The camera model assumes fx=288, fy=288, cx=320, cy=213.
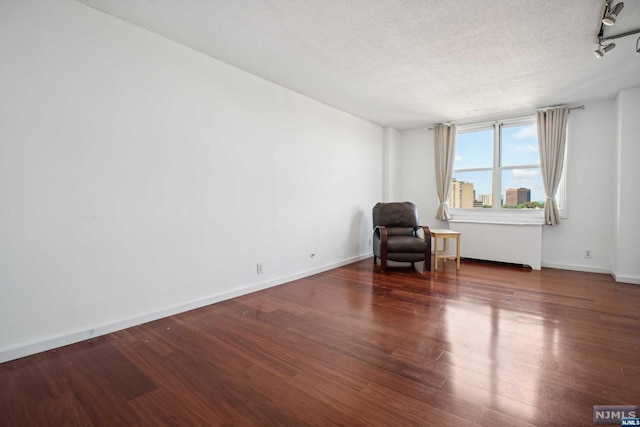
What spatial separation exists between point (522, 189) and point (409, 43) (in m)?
3.78

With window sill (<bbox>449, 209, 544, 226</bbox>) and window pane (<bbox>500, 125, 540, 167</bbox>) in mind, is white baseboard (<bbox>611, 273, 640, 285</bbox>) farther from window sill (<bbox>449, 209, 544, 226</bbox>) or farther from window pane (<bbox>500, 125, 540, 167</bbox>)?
window pane (<bbox>500, 125, 540, 167</bbox>)

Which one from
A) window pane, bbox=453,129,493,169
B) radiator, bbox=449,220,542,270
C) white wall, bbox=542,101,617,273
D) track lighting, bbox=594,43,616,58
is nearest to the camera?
track lighting, bbox=594,43,616,58

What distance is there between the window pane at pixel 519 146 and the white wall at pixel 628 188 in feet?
3.48

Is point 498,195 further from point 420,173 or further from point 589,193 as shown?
point 420,173

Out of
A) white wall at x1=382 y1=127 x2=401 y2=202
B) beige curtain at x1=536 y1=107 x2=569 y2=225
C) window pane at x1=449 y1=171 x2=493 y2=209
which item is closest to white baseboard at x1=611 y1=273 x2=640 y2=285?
beige curtain at x1=536 y1=107 x2=569 y2=225

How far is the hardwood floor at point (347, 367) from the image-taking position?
4.83 feet

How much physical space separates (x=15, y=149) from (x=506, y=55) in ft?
13.9

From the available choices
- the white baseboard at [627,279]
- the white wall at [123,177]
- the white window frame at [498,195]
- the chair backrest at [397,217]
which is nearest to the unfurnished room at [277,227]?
the white wall at [123,177]

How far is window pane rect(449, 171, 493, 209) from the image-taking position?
5398 mm

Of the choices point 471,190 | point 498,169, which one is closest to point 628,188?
point 498,169

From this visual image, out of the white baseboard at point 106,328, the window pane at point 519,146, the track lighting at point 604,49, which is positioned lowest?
the white baseboard at point 106,328

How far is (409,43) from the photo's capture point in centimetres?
269

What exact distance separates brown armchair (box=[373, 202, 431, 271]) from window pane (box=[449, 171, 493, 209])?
4.34 ft

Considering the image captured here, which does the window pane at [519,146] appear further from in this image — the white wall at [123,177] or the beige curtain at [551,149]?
the white wall at [123,177]
